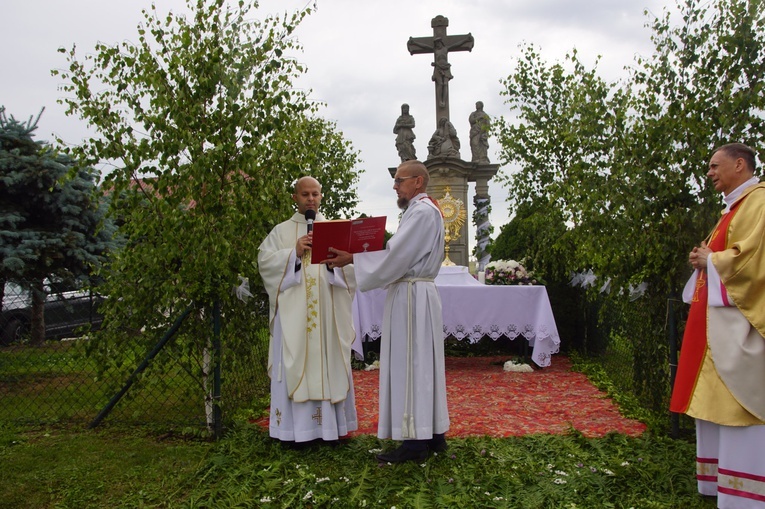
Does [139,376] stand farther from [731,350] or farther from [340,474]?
[731,350]

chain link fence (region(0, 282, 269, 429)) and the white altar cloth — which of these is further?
the white altar cloth

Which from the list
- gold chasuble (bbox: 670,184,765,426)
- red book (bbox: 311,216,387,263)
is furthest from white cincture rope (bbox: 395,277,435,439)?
gold chasuble (bbox: 670,184,765,426)

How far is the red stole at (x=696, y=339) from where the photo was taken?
13.2ft

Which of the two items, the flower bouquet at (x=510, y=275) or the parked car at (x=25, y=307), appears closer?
the parked car at (x=25, y=307)

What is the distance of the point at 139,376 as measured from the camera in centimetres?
550

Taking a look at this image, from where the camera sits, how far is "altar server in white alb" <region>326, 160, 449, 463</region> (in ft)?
15.6

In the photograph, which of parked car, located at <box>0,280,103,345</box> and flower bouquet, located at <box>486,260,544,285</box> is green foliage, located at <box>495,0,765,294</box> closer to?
flower bouquet, located at <box>486,260,544,285</box>

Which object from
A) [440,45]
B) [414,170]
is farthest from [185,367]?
[440,45]

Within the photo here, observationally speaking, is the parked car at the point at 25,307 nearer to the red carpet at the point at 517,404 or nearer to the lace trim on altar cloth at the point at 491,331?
the red carpet at the point at 517,404

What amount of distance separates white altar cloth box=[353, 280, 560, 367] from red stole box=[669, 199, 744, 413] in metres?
4.44

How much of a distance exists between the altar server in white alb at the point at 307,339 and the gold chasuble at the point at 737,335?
2.48m

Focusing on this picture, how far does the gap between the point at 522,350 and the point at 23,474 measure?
20.5 feet

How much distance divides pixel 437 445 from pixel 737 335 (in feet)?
7.13

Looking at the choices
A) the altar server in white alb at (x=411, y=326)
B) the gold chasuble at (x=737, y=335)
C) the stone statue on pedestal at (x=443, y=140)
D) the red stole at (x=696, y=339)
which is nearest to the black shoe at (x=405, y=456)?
the altar server in white alb at (x=411, y=326)
